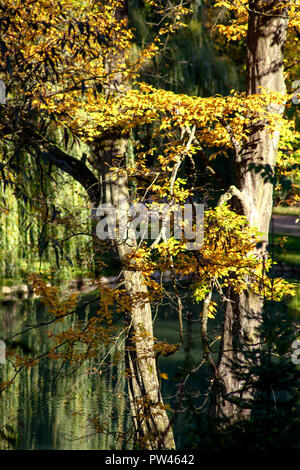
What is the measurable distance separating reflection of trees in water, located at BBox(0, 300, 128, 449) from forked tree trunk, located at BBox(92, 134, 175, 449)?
25cm

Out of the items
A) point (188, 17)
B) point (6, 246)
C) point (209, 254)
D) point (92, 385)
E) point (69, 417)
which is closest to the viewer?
point (209, 254)

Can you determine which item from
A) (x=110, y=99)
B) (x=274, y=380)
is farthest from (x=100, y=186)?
(x=274, y=380)

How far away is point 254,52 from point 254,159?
1.34 m

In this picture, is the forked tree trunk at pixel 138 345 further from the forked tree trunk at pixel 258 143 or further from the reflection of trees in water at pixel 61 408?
the forked tree trunk at pixel 258 143

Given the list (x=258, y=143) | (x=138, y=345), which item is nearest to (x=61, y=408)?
(x=138, y=345)

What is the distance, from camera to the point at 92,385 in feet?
29.0

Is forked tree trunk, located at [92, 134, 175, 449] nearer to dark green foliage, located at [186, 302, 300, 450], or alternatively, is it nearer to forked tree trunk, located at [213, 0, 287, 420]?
forked tree trunk, located at [213, 0, 287, 420]

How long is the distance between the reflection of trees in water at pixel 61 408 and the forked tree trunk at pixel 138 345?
254 mm

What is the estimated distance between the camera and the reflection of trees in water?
7121mm

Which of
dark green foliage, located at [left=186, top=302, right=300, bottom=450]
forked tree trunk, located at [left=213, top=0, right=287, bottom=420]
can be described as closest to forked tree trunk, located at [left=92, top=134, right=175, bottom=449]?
forked tree trunk, located at [left=213, top=0, right=287, bottom=420]

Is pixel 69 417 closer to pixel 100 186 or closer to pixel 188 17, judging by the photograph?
pixel 100 186

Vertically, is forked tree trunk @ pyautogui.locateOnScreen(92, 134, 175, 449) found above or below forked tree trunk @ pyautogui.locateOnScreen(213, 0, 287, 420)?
below

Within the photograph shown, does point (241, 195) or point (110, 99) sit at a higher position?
point (110, 99)

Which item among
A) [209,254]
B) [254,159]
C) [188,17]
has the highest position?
[188,17]
